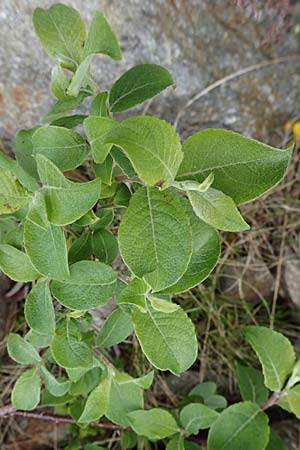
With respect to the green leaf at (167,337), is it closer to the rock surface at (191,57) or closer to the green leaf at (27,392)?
the green leaf at (27,392)

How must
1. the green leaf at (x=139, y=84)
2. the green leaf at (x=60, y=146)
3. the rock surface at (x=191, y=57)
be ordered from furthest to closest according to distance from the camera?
the rock surface at (x=191, y=57) < the green leaf at (x=139, y=84) < the green leaf at (x=60, y=146)

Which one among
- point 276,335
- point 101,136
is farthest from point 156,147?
point 276,335

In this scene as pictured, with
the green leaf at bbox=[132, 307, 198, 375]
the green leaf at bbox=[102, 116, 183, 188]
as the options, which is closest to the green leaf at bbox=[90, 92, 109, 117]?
the green leaf at bbox=[102, 116, 183, 188]

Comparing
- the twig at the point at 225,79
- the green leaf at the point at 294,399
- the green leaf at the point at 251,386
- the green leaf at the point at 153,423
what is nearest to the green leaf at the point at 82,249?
the green leaf at the point at 153,423

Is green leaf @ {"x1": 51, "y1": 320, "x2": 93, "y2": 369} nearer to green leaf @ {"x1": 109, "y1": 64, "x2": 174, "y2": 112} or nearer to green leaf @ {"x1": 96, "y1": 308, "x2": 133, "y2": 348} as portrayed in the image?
green leaf @ {"x1": 96, "y1": 308, "x2": 133, "y2": 348}

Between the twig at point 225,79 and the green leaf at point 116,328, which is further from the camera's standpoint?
the twig at point 225,79
